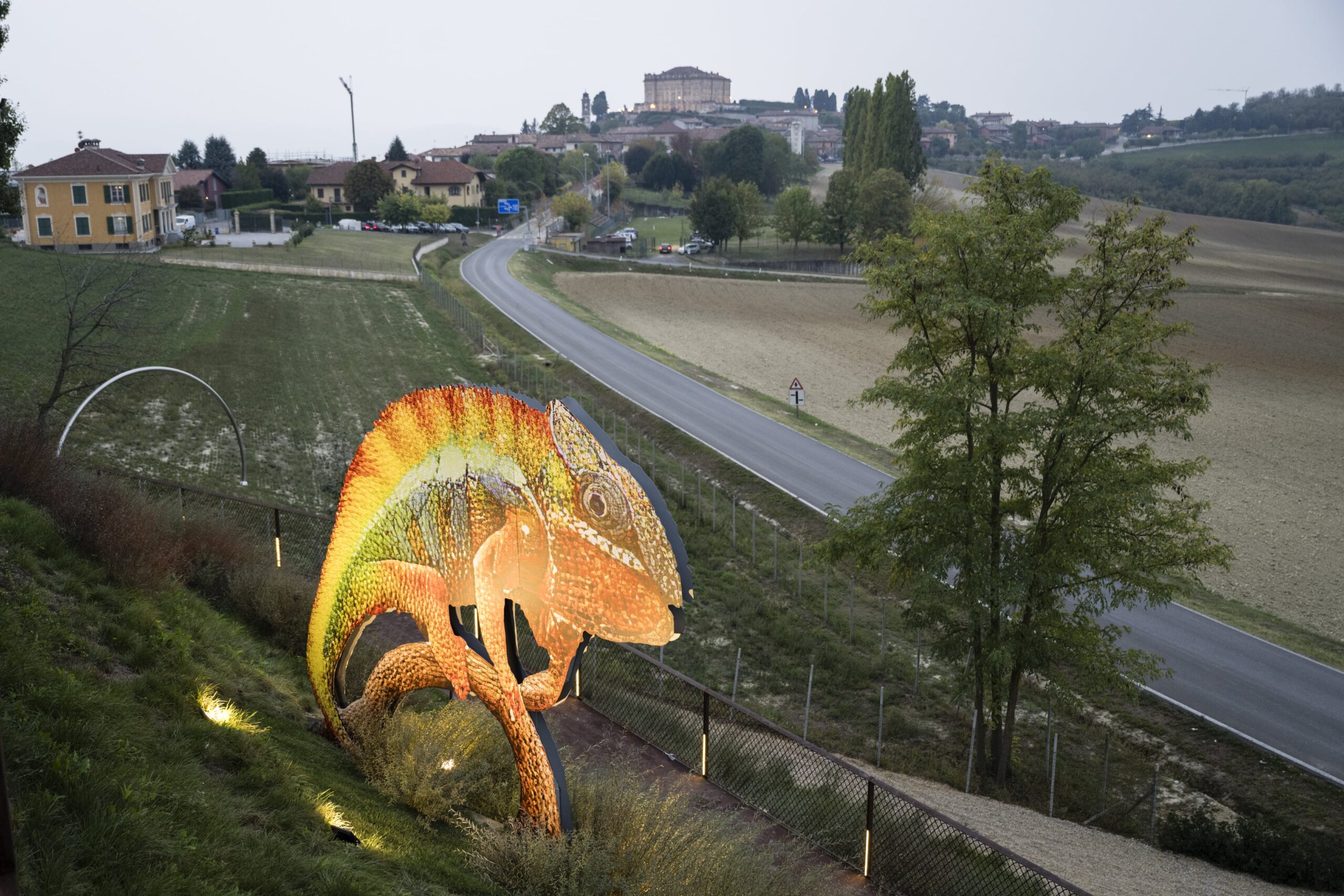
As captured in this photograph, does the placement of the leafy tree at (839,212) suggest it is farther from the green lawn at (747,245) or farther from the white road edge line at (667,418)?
the white road edge line at (667,418)

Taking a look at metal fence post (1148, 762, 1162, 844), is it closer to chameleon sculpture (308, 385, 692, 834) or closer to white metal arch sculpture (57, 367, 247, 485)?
chameleon sculpture (308, 385, 692, 834)

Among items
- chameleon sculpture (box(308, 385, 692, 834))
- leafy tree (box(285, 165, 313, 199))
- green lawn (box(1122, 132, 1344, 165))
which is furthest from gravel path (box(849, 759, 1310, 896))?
green lawn (box(1122, 132, 1344, 165))

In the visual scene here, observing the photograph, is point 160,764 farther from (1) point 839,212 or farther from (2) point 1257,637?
(1) point 839,212

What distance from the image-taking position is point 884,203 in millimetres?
87375

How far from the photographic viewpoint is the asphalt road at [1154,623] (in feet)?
57.7

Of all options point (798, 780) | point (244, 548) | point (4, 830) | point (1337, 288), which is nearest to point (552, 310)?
point (244, 548)

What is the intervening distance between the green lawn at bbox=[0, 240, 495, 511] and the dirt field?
582 inches

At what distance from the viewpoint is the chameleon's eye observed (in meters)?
8.80

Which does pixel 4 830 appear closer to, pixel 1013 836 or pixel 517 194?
pixel 1013 836

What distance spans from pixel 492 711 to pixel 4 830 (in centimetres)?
809

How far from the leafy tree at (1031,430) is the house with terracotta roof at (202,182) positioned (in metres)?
97.2

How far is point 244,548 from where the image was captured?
16969 mm

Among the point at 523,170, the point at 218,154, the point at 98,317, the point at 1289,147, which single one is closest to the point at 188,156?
the point at 218,154

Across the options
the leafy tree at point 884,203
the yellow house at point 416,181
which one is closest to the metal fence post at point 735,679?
the leafy tree at point 884,203
